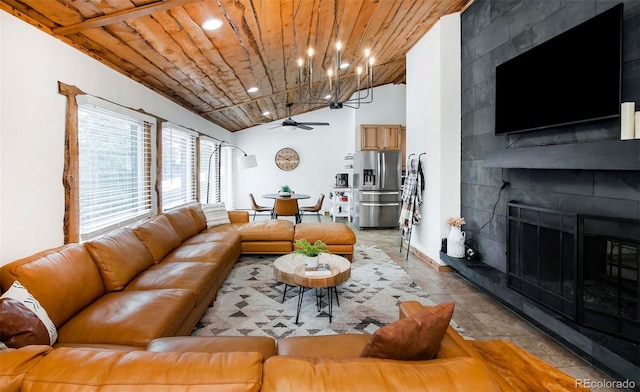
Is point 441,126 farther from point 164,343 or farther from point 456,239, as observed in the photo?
point 164,343

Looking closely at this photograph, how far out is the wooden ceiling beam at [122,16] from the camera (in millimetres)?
2291

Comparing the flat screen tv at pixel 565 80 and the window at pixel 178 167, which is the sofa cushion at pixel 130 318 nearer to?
the window at pixel 178 167

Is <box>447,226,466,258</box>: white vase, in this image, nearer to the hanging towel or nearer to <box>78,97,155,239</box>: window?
the hanging towel

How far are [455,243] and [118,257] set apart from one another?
11.5ft

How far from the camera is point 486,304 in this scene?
3193 millimetres

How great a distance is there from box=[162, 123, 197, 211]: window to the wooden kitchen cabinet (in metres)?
3.69

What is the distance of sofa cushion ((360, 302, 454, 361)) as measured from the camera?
1.16 m

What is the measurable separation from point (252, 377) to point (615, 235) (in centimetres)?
253

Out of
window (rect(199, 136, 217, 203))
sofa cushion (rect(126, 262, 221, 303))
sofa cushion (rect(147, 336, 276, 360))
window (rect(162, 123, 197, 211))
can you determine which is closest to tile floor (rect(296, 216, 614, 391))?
sofa cushion (rect(147, 336, 276, 360))

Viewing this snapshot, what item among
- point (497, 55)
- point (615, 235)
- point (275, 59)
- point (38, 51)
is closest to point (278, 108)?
point (275, 59)

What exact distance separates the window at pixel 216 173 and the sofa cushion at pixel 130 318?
4379 millimetres

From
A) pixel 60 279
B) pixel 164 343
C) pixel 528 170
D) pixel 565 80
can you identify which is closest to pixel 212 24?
pixel 60 279

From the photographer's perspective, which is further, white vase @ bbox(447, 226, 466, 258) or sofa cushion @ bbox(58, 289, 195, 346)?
white vase @ bbox(447, 226, 466, 258)

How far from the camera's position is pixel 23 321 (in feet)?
4.91
